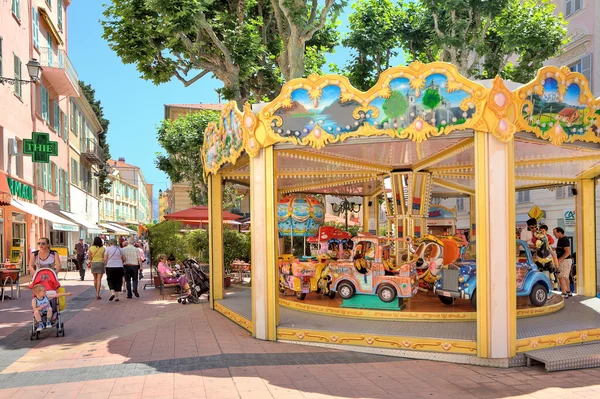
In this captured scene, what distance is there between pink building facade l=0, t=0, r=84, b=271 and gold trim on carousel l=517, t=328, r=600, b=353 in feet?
51.3

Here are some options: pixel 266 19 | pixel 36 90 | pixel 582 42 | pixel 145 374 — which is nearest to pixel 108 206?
pixel 36 90

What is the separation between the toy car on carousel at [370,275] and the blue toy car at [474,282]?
59 centimetres

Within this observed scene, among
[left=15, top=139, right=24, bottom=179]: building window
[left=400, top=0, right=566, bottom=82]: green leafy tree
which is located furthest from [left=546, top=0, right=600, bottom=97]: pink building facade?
[left=15, top=139, right=24, bottom=179]: building window

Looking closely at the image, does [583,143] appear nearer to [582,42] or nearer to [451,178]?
[451,178]

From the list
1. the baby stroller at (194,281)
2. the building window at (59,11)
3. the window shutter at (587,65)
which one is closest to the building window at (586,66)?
the window shutter at (587,65)

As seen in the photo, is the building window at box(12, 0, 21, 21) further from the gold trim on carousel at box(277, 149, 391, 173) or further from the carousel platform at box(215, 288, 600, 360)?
the carousel platform at box(215, 288, 600, 360)

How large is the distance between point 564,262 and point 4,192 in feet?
50.1

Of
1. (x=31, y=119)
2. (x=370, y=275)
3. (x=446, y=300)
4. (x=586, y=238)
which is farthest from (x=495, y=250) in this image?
(x=31, y=119)

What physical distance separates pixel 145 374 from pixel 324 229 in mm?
5260

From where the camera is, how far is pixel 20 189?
1847cm

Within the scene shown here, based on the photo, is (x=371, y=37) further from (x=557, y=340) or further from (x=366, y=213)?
(x=557, y=340)

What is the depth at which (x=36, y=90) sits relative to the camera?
70.1 feet

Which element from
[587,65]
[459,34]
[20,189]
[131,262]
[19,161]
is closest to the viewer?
[131,262]

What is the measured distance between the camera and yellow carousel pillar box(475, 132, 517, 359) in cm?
649
